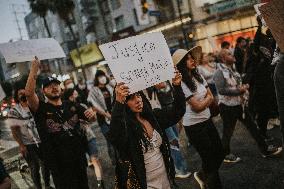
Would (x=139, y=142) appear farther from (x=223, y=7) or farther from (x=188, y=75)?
(x=223, y=7)

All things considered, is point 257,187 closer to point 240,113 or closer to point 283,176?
point 283,176

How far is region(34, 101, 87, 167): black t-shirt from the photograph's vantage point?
459 cm

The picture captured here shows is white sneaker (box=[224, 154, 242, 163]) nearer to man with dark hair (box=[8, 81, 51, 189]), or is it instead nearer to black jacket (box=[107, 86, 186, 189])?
black jacket (box=[107, 86, 186, 189])

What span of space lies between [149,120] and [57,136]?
1524mm

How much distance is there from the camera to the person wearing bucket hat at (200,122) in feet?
15.6

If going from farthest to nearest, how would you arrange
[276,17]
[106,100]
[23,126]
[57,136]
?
[106,100]
[23,126]
[57,136]
[276,17]

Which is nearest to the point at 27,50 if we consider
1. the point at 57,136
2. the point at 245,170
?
the point at 57,136

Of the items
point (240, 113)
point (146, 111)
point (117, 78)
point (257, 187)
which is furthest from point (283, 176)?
point (117, 78)

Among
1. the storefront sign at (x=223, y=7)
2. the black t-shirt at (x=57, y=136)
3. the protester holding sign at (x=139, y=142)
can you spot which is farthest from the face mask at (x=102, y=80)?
the storefront sign at (x=223, y=7)

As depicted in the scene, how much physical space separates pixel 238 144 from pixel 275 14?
531 centimetres

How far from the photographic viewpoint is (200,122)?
4.86 m

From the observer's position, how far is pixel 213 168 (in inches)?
188

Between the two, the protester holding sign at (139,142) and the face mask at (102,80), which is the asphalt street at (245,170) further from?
the protester holding sign at (139,142)

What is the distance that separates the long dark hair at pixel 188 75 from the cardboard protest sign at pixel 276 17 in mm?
2168
